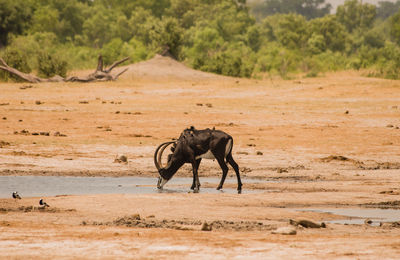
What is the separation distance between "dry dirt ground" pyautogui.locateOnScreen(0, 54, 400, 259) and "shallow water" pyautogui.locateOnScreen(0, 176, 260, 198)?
51 cm

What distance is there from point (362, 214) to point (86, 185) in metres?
5.12

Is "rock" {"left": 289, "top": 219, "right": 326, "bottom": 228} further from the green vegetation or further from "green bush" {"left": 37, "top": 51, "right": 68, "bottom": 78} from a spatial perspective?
"green bush" {"left": 37, "top": 51, "right": 68, "bottom": 78}

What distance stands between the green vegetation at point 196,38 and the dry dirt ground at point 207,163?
644 cm

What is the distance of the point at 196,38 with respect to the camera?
5228cm

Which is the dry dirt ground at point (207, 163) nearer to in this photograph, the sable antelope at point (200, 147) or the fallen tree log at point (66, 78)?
the sable antelope at point (200, 147)

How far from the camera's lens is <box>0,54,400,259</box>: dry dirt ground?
291 inches

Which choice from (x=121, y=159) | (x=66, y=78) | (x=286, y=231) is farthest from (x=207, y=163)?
(x=66, y=78)

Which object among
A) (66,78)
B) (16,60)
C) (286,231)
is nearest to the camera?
(286,231)

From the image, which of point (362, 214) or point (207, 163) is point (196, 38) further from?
point (362, 214)

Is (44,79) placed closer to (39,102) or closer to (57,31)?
(39,102)

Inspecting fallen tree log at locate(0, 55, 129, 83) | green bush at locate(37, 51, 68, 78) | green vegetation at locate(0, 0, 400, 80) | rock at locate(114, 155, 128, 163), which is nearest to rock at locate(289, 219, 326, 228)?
rock at locate(114, 155, 128, 163)

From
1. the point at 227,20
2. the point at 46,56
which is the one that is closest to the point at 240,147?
the point at 46,56

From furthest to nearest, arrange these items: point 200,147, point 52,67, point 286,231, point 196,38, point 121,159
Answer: point 196,38 < point 52,67 < point 121,159 < point 200,147 < point 286,231

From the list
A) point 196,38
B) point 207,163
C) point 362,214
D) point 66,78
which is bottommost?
point 207,163
